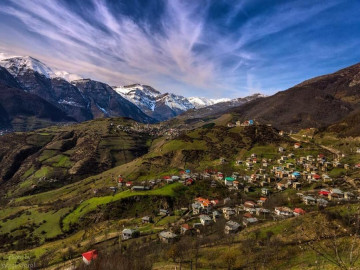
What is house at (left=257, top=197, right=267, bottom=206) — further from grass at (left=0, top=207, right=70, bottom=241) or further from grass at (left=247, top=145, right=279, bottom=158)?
grass at (left=0, top=207, right=70, bottom=241)

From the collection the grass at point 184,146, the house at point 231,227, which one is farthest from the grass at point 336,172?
the grass at point 184,146

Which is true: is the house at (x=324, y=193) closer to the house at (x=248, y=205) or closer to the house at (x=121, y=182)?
the house at (x=248, y=205)

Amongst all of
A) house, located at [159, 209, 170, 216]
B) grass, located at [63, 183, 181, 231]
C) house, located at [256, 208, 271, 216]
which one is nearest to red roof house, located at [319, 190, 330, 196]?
house, located at [256, 208, 271, 216]

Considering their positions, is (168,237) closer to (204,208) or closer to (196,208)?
(196,208)

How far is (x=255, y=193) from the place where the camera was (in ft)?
351

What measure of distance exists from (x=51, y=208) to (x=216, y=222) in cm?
8125

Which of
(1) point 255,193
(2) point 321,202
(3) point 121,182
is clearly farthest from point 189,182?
(2) point 321,202

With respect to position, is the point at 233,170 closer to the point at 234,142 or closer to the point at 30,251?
the point at 234,142

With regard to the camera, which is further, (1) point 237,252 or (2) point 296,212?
(2) point 296,212

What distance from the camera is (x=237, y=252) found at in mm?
50062

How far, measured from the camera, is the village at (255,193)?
76.4 metres

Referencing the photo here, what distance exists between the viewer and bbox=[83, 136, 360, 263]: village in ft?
251

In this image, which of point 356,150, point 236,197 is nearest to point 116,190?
point 236,197

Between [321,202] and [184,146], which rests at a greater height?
[184,146]
